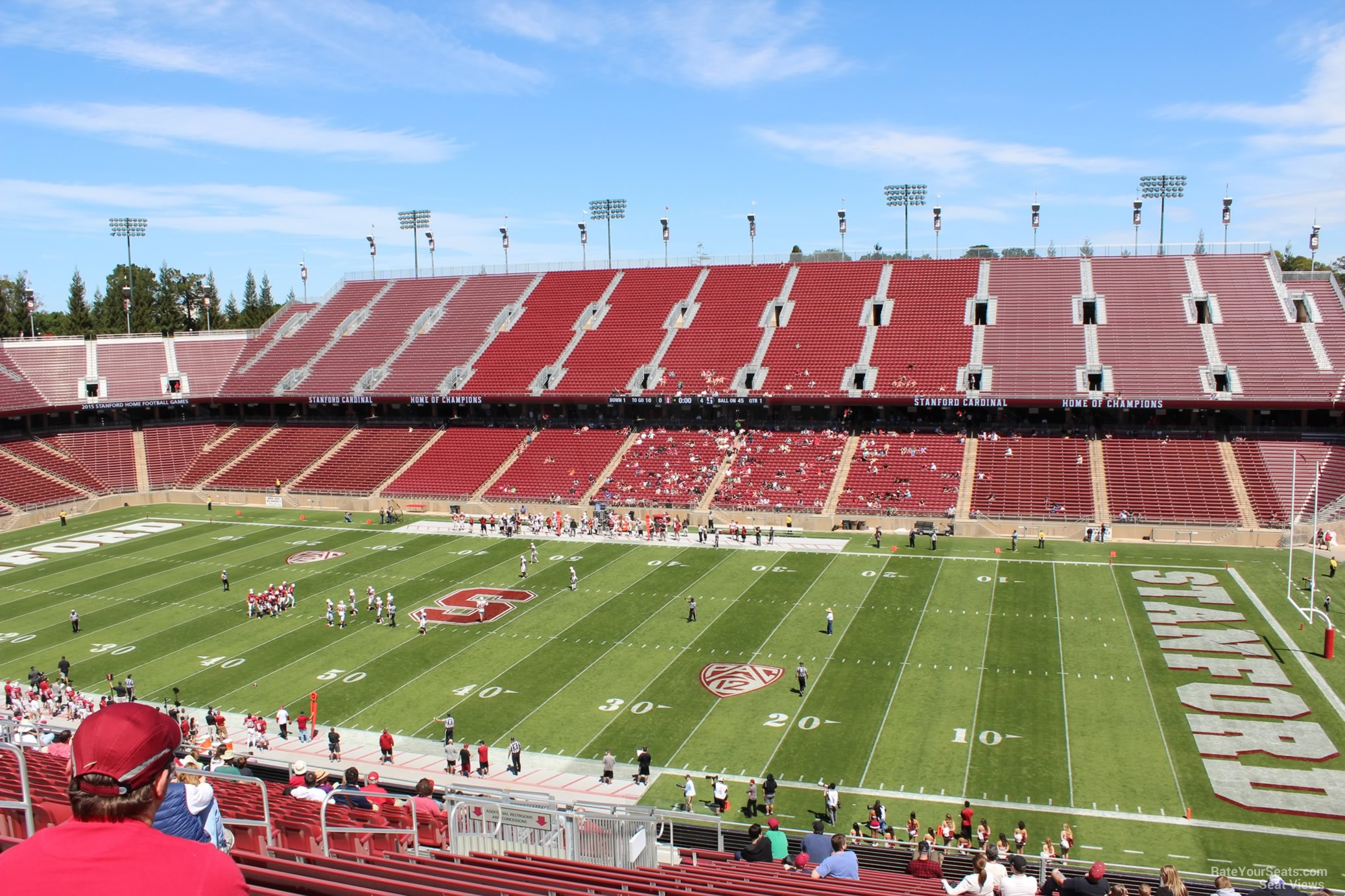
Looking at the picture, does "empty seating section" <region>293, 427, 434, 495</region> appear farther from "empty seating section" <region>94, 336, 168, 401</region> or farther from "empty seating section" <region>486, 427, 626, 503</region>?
"empty seating section" <region>94, 336, 168, 401</region>

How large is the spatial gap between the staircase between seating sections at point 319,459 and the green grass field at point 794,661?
45.3ft

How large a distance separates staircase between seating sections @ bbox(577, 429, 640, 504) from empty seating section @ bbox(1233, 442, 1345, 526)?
3453 centimetres

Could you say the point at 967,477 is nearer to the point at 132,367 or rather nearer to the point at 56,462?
the point at 56,462

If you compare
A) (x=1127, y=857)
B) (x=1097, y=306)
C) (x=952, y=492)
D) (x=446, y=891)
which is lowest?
(x=1127, y=857)

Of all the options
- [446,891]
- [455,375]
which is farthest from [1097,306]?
[446,891]

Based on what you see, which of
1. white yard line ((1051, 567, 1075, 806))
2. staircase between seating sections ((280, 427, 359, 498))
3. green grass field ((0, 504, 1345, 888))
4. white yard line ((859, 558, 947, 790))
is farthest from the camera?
staircase between seating sections ((280, 427, 359, 498))

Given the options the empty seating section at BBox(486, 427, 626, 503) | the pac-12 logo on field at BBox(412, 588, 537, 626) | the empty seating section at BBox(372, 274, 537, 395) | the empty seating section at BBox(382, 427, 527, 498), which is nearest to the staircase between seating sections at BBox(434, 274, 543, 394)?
the empty seating section at BBox(372, 274, 537, 395)

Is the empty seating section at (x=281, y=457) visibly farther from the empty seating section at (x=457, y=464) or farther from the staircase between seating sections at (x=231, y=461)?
the empty seating section at (x=457, y=464)

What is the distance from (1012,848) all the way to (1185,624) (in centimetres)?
1833

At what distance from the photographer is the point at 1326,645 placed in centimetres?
3212

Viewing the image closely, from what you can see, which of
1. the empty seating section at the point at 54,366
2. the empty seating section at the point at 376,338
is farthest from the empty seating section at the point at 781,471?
the empty seating section at the point at 54,366

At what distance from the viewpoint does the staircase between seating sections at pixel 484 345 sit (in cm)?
7038

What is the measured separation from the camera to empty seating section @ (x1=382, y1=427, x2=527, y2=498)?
61375 millimetres

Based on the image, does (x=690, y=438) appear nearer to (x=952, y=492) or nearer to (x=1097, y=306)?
(x=952, y=492)
